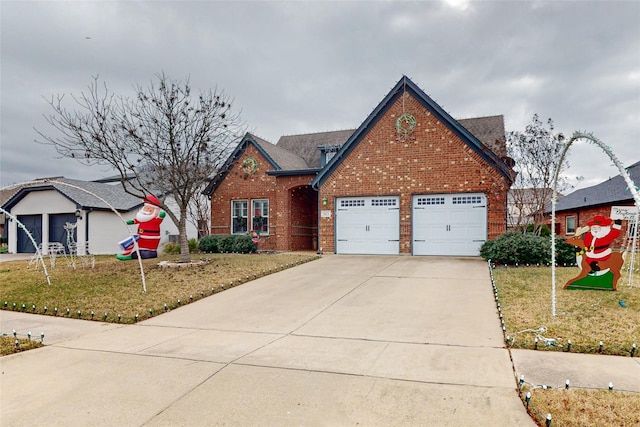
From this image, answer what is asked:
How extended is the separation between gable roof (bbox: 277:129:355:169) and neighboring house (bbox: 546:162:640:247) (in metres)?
14.3

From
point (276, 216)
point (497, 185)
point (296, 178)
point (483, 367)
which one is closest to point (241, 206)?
point (276, 216)

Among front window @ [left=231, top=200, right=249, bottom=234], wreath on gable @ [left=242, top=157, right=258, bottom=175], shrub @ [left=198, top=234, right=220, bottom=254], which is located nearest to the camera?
shrub @ [left=198, top=234, right=220, bottom=254]

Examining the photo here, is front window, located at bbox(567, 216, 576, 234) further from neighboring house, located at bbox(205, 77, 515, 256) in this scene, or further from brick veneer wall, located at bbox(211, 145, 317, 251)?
brick veneer wall, located at bbox(211, 145, 317, 251)

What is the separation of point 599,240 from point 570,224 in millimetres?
24380

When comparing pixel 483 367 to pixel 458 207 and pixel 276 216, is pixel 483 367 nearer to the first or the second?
pixel 458 207

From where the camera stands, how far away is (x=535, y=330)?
6.13 metres

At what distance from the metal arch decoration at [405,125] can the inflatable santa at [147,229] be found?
9.26m

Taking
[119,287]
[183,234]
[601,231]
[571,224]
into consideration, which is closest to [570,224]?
[571,224]

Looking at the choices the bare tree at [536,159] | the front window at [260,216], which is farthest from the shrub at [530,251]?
the front window at [260,216]

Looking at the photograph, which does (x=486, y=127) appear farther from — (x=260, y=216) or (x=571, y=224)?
(x=571, y=224)

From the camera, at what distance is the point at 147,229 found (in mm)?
14992

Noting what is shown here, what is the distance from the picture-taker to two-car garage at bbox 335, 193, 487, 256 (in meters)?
15.8

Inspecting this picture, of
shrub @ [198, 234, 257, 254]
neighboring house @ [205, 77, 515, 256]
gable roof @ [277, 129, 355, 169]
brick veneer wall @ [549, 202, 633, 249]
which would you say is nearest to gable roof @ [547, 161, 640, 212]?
brick veneer wall @ [549, 202, 633, 249]

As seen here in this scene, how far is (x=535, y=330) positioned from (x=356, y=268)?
7013 millimetres
